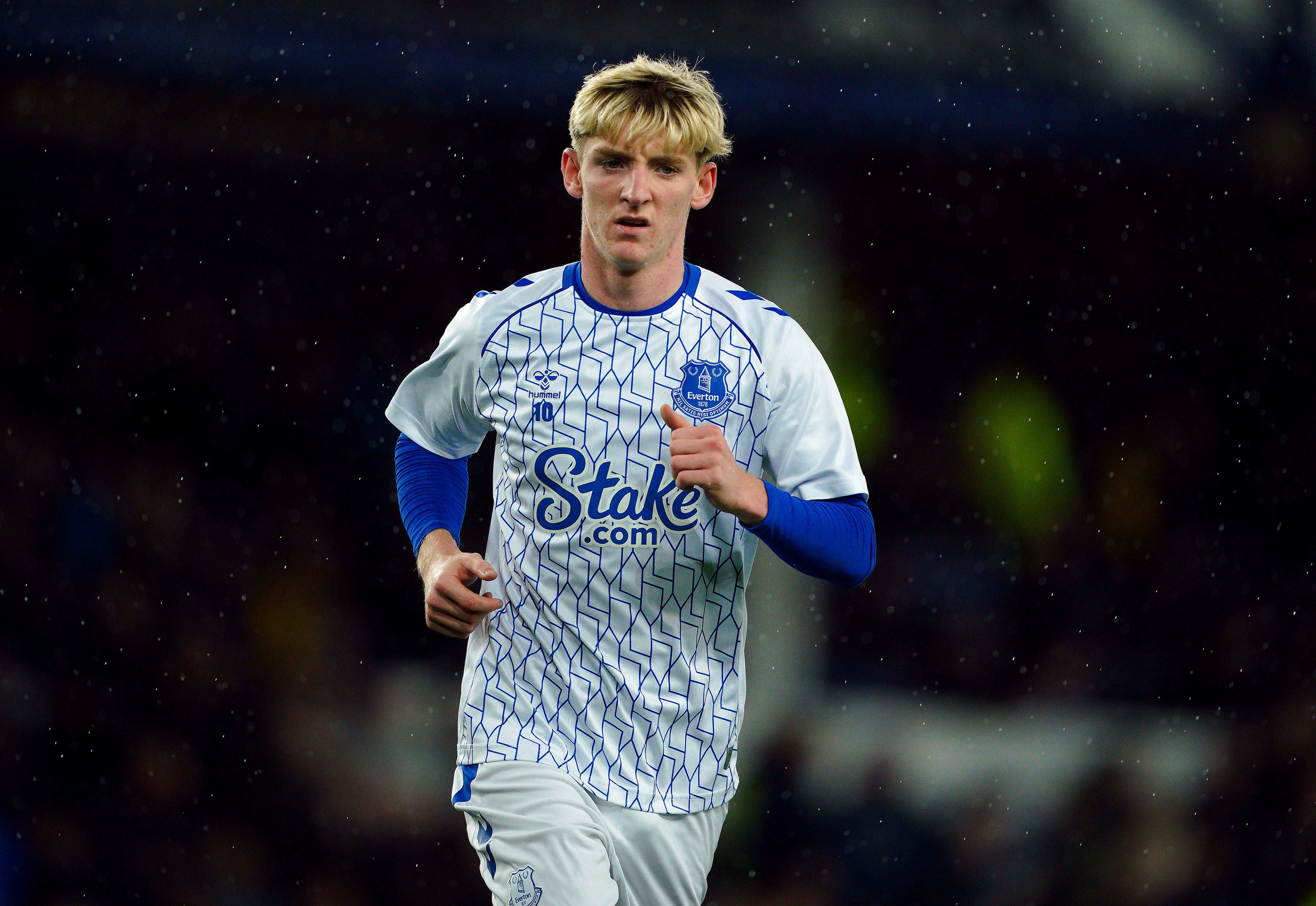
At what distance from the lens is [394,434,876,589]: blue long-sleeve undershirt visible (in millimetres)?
2059

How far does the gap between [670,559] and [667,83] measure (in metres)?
0.75

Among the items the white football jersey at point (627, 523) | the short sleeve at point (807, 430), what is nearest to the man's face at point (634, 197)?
the white football jersey at point (627, 523)

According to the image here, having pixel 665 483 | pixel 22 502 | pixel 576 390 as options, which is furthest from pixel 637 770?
pixel 22 502

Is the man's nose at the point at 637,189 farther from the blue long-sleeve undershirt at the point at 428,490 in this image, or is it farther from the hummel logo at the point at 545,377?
the blue long-sleeve undershirt at the point at 428,490

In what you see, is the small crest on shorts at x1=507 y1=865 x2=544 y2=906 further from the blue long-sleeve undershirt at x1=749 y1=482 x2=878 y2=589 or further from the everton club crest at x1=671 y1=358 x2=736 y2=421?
the everton club crest at x1=671 y1=358 x2=736 y2=421

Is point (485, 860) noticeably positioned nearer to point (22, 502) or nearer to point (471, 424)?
point (471, 424)

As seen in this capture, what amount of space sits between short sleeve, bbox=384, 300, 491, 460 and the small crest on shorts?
28.4 inches

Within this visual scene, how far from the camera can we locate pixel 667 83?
2.21m

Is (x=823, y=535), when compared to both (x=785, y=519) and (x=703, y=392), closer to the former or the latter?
(x=785, y=519)

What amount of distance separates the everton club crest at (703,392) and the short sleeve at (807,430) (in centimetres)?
8

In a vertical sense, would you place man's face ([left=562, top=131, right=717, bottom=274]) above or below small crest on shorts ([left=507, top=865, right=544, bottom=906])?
above

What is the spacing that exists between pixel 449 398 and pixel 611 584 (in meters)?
0.45

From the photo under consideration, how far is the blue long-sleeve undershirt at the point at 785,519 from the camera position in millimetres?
2059

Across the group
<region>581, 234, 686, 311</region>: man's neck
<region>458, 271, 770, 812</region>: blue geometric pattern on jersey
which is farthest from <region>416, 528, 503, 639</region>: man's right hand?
<region>581, 234, 686, 311</region>: man's neck
